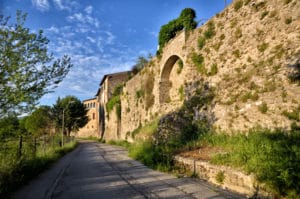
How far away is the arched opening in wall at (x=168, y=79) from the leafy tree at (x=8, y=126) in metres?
11.2

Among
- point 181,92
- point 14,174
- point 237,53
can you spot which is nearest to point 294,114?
point 237,53

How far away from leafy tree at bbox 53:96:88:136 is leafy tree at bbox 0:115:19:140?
34.4 meters

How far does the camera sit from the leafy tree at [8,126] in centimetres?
598

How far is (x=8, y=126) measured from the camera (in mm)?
6062

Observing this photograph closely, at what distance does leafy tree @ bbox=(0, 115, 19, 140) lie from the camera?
19.6 ft

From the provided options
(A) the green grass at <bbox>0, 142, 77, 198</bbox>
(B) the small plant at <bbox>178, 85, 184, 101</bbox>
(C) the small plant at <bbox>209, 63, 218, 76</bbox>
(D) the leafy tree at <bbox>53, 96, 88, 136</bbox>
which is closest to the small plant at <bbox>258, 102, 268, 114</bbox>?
(C) the small plant at <bbox>209, 63, 218, 76</bbox>

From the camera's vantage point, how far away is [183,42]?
1393cm

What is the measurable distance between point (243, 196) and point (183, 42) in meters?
10.5

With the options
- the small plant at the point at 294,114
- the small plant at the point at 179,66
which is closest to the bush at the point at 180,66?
the small plant at the point at 179,66

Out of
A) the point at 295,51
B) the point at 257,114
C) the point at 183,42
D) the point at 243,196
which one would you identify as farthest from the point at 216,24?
the point at 243,196

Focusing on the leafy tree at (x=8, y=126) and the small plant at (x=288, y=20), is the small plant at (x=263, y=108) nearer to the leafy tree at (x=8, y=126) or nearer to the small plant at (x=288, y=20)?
the small plant at (x=288, y=20)

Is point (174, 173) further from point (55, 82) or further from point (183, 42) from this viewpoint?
point (183, 42)

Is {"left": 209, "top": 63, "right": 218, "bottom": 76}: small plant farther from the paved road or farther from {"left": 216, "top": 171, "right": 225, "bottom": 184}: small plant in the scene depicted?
{"left": 216, "top": 171, "right": 225, "bottom": 184}: small plant


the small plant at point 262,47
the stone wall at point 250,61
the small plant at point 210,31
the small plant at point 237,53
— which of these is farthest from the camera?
the small plant at point 210,31
